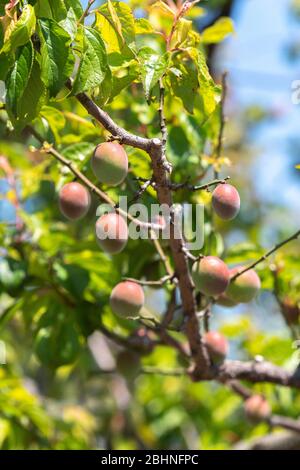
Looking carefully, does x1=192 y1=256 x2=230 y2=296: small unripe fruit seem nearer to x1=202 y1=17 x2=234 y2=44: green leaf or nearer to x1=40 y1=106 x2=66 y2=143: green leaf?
x1=40 y1=106 x2=66 y2=143: green leaf

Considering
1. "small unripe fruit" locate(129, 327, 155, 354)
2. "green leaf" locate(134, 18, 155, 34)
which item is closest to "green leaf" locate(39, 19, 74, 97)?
"green leaf" locate(134, 18, 155, 34)

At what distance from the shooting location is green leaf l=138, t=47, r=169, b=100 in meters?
1.45

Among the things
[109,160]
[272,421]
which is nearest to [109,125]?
[109,160]

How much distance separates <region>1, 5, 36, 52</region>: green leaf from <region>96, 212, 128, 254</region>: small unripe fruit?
48 cm

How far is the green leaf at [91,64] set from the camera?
1.35 m

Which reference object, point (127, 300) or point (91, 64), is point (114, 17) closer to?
point (91, 64)

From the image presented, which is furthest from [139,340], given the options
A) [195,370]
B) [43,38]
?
[43,38]

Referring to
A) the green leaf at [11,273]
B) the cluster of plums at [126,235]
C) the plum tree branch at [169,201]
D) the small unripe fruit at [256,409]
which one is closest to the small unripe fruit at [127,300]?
the cluster of plums at [126,235]

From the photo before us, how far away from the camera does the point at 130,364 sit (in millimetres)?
2465

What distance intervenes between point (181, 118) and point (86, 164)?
0.39 metres

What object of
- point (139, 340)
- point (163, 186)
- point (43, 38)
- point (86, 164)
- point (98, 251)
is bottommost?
point (139, 340)

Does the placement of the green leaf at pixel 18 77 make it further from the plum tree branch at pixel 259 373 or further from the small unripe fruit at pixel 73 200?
the plum tree branch at pixel 259 373
